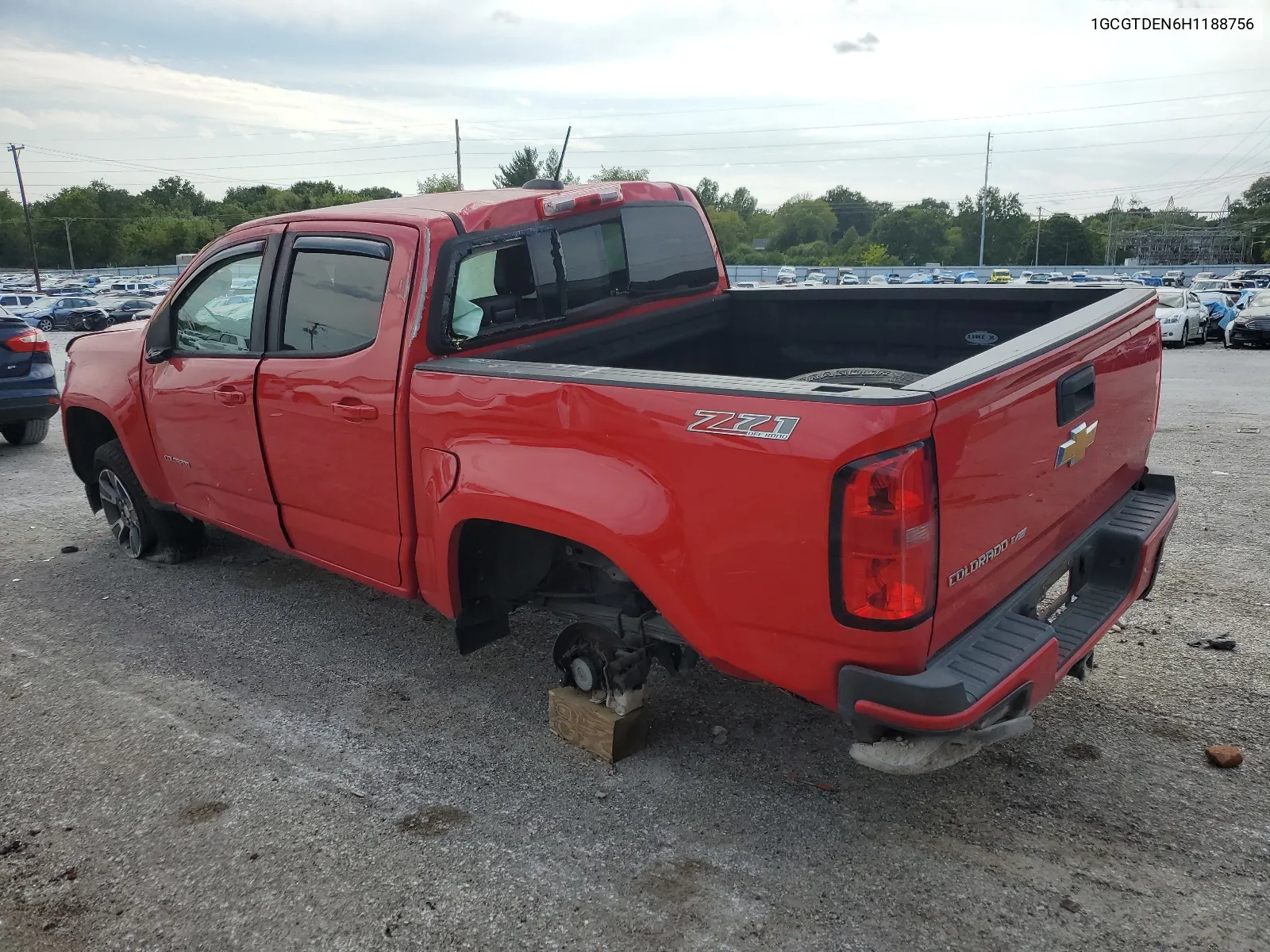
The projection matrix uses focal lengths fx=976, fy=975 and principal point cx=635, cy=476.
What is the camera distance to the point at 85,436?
594 cm

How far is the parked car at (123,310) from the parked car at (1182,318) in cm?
3619

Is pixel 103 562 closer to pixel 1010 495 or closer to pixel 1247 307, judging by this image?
pixel 1010 495

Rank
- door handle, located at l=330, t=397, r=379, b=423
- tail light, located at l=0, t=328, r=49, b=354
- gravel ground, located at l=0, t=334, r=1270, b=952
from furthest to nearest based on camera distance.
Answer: tail light, located at l=0, t=328, r=49, b=354 < door handle, located at l=330, t=397, r=379, b=423 < gravel ground, located at l=0, t=334, r=1270, b=952

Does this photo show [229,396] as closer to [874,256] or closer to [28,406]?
[28,406]

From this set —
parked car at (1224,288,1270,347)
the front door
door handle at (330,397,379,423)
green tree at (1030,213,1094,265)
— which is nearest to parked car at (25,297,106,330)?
parked car at (1224,288,1270,347)

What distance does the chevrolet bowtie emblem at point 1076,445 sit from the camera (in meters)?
2.96

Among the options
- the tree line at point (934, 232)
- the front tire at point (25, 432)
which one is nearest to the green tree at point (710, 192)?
the tree line at point (934, 232)

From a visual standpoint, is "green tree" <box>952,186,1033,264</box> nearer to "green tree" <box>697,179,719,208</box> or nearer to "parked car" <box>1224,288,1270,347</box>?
"green tree" <box>697,179,719,208</box>

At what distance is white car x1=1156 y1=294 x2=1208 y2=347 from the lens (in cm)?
2080

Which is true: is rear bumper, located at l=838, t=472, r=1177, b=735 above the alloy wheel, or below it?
above

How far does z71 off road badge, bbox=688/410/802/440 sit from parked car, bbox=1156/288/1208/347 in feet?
68.6

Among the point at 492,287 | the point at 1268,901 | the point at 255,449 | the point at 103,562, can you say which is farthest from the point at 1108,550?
the point at 103,562

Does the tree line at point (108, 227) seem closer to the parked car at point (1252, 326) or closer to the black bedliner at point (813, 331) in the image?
the parked car at point (1252, 326)

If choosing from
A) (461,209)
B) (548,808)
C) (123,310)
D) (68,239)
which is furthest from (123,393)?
(68,239)
